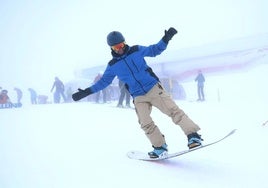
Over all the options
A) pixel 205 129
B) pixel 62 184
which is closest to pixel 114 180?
pixel 62 184

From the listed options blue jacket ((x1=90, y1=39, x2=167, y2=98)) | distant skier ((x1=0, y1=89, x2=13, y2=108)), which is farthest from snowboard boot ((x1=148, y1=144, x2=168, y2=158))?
distant skier ((x1=0, y1=89, x2=13, y2=108))

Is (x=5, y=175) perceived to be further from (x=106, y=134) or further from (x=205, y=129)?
(x=205, y=129)

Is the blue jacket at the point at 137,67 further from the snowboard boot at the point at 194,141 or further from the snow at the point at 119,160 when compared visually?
the snow at the point at 119,160

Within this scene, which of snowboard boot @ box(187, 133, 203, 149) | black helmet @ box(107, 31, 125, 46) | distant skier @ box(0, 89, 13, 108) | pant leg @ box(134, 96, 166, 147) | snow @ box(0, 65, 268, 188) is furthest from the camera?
distant skier @ box(0, 89, 13, 108)

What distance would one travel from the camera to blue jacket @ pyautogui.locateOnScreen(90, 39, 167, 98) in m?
3.19

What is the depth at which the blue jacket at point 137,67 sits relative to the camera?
319 centimetres

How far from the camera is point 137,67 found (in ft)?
10.5

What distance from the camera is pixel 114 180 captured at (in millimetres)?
2645

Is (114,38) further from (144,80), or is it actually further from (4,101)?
(4,101)

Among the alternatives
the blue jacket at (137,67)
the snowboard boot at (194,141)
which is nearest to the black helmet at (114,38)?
the blue jacket at (137,67)

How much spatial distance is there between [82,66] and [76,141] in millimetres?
31970

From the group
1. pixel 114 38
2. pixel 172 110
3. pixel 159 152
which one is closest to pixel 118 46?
pixel 114 38

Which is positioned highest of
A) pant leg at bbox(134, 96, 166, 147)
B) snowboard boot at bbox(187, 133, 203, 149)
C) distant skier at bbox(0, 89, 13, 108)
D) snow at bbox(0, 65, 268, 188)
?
distant skier at bbox(0, 89, 13, 108)

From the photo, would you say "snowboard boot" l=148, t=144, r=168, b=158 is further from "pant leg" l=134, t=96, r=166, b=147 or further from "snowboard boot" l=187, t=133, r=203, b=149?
"snowboard boot" l=187, t=133, r=203, b=149
